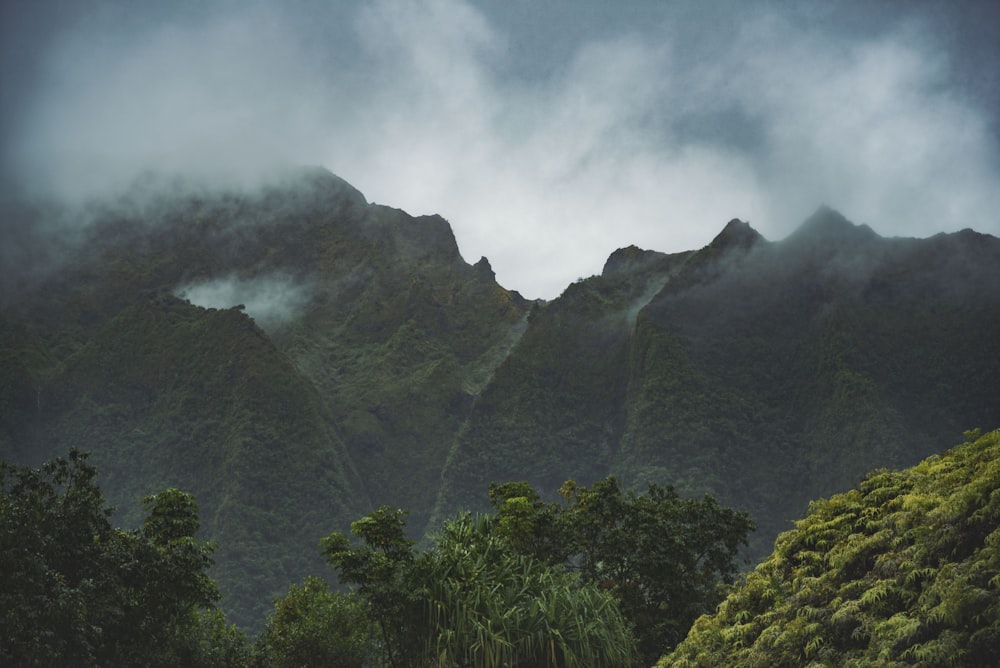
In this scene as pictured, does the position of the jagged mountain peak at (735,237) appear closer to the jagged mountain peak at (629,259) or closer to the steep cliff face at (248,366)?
the jagged mountain peak at (629,259)

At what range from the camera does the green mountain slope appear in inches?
383

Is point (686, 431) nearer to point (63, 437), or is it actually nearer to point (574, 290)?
point (574, 290)

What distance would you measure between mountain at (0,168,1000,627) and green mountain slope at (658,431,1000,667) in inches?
3552

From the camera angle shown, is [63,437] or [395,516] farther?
[63,437]

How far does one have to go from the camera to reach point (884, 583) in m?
11.2

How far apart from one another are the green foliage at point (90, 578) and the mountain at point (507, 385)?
262ft

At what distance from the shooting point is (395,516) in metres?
21.6

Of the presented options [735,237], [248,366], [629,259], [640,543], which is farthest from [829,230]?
[640,543]

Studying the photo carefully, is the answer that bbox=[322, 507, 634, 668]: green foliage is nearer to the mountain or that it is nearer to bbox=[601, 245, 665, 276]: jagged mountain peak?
the mountain

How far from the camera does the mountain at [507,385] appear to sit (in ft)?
384

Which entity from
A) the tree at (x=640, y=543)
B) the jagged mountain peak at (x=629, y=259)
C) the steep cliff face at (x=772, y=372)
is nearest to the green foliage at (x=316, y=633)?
the tree at (x=640, y=543)

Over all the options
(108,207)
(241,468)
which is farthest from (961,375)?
(108,207)

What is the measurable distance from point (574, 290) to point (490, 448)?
104ft

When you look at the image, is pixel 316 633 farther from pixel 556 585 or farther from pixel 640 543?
pixel 556 585
